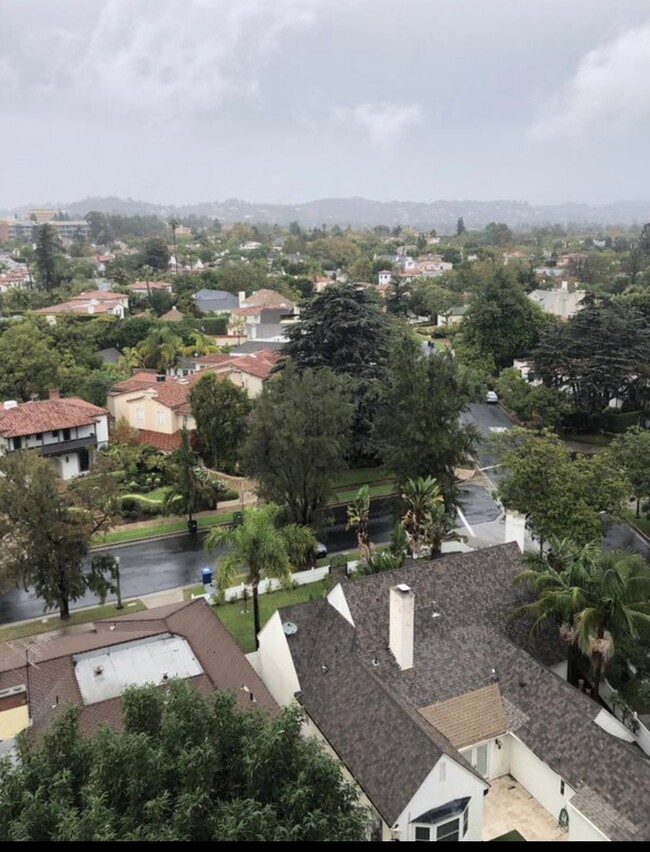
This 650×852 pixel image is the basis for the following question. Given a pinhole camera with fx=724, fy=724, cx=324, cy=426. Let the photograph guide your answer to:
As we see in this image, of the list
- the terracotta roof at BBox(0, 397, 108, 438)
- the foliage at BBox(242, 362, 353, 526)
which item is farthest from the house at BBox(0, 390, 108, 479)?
the foliage at BBox(242, 362, 353, 526)

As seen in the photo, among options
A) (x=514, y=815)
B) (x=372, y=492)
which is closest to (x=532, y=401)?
(x=372, y=492)

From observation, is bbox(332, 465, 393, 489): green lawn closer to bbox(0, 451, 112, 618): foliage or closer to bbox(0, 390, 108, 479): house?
bbox(0, 390, 108, 479): house

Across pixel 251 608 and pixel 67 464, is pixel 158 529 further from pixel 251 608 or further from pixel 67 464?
pixel 67 464

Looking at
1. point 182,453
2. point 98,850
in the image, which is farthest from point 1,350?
point 98,850

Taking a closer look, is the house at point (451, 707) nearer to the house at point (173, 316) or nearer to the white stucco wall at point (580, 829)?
the white stucco wall at point (580, 829)

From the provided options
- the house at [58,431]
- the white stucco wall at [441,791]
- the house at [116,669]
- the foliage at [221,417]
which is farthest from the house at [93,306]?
the white stucco wall at [441,791]

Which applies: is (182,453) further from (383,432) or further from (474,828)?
(474,828)
